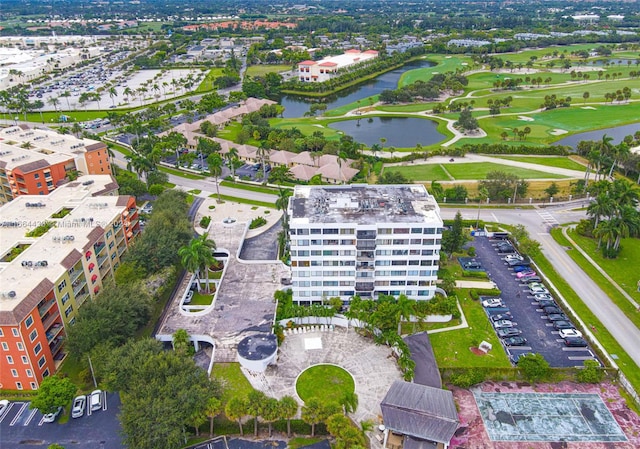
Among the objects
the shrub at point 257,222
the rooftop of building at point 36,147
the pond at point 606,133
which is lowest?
the shrub at point 257,222

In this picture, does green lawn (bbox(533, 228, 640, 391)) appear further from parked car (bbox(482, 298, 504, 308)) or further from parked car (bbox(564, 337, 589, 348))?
parked car (bbox(482, 298, 504, 308))

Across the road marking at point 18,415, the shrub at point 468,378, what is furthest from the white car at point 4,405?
the shrub at point 468,378

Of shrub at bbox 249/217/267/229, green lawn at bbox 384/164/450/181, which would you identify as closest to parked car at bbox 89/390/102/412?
shrub at bbox 249/217/267/229

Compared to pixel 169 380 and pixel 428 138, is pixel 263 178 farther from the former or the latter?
pixel 169 380

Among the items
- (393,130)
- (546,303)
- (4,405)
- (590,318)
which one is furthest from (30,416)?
(393,130)

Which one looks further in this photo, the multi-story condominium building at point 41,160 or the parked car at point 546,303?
the multi-story condominium building at point 41,160

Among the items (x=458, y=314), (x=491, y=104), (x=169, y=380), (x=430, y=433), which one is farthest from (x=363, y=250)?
(x=491, y=104)

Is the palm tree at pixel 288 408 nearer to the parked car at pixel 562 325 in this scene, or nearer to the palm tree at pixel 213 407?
the palm tree at pixel 213 407

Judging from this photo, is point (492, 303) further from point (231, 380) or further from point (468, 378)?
point (231, 380)
